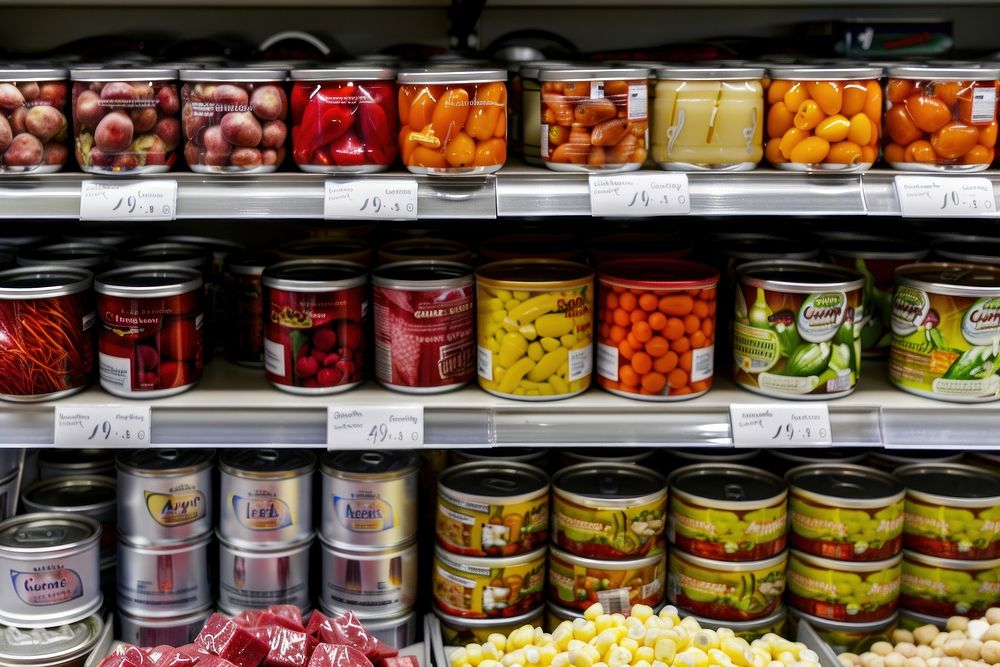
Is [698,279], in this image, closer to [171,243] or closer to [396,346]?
[396,346]

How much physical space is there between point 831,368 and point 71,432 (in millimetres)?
1244

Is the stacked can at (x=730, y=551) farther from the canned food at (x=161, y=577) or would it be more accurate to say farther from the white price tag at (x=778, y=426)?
the canned food at (x=161, y=577)

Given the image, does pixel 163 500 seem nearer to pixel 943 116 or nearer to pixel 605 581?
pixel 605 581

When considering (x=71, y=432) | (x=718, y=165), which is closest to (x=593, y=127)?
(x=718, y=165)

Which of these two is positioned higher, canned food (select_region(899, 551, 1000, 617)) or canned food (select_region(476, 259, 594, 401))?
canned food (select_region(476, 259, 594, 401))

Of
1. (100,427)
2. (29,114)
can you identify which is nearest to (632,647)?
(100,427)

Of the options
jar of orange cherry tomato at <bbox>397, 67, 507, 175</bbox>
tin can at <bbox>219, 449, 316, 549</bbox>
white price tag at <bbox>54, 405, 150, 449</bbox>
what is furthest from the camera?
tin can at <bbox>219, 449, 316, 549</bbox>

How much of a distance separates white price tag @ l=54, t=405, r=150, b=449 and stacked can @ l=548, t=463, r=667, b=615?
0.71 m

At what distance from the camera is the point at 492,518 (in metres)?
1.71

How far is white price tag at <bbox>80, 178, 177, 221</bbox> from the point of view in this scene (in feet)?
4.94

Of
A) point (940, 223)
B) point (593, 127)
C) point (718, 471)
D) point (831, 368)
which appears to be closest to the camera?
point (593, 127)

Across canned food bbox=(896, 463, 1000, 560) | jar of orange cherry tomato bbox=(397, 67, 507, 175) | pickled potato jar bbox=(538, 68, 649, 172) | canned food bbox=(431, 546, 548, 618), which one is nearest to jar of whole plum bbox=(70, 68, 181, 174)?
jar of orange cherry tomato bbox=(397, 67, 507, 175)

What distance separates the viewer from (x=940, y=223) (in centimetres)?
223

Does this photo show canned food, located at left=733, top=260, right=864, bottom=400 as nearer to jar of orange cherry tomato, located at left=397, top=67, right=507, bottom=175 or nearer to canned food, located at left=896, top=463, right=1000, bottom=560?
canned food, located at left=896, top=463, right=1000, bottom=560
